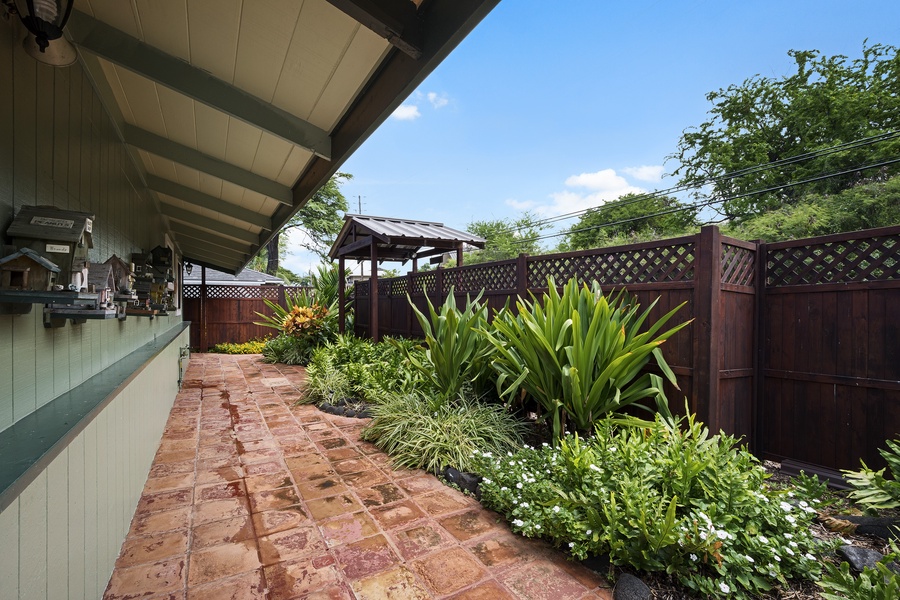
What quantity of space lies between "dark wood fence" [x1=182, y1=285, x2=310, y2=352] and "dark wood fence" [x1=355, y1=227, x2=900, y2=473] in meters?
9.83

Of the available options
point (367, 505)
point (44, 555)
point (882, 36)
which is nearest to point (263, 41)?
point (44, 555)

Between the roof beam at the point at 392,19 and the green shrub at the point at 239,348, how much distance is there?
961 centimetres

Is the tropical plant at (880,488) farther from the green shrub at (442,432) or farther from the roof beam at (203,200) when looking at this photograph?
the roof beam at (203,200)

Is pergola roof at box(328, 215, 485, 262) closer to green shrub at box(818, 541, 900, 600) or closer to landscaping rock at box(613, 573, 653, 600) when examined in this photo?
landscaping rock at box(613, 573, 653, 600)

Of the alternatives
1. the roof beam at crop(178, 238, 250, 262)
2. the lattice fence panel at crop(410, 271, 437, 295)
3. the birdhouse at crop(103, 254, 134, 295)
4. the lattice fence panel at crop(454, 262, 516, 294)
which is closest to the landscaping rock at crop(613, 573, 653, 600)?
the birdhouse at crop(103, 254, 134, 295)

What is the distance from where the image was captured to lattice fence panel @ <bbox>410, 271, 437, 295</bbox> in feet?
19.0

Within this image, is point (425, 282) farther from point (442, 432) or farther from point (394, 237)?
point (442, 432)

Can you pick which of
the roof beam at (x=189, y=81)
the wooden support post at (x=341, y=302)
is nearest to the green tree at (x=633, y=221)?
the wooden support post at (x=341, y=302)

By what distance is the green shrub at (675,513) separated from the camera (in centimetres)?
164

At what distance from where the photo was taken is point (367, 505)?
241 cm

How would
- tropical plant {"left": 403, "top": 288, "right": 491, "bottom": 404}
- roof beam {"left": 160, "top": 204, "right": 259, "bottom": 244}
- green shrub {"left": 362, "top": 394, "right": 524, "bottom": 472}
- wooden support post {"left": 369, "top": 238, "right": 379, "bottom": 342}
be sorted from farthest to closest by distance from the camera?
wooden support post {"left": 369, "top": 238, "right": 379, "bottom": 342}
roof beam {"left": 160, "top": 204, "right": 259, "bottom": 244}
tropical plant {"left": 403, "top": 288, "right": 491, "bottom": 404}
green shrub {"left": 362, "top": 394, "right": 524, "bottom": 472}

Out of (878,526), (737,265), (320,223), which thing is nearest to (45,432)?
(878,526)

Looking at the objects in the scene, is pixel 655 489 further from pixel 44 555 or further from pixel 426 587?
pixel 44 555

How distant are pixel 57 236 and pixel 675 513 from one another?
2496mm
